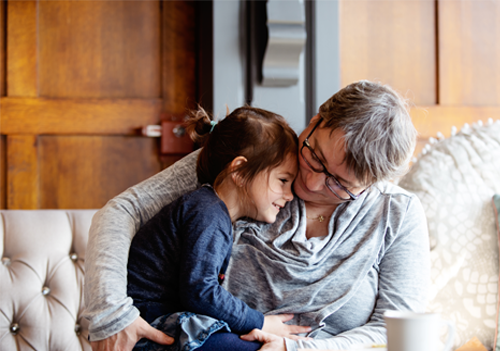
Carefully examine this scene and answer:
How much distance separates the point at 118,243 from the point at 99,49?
4.61 ft

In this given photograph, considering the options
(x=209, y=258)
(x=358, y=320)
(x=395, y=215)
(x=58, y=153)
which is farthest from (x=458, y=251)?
(x=58, y=153)

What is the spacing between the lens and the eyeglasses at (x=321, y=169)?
113 cm

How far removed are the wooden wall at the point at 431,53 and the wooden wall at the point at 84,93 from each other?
3.04 feet

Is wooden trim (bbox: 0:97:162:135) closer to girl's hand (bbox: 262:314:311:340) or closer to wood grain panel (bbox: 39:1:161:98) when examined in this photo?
wood grain panel (bbox: 39:1:161:98)

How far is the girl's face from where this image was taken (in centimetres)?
118

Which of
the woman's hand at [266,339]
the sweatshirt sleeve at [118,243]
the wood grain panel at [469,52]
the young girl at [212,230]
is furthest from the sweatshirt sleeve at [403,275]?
the wood grain panel at [469,52]

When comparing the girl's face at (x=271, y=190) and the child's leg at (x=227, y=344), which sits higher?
the girl's face at (x=271, y=190)

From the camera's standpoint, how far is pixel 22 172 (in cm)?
214

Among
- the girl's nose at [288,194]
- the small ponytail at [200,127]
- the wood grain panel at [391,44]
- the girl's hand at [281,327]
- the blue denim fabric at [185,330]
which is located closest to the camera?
the blue denim fabric at [185,330]

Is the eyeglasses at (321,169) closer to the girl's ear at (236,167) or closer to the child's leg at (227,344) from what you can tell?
the girl's ear at (236,167)

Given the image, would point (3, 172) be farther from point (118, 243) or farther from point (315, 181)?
point (315, 181)

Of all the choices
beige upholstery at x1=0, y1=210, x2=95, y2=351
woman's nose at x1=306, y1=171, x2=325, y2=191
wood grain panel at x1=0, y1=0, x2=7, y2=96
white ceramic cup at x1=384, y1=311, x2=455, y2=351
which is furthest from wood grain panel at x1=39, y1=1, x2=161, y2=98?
white ceramic cup at x1=384, y1=311, x2=455, y2=351

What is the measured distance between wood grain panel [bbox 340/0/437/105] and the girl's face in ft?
4.61

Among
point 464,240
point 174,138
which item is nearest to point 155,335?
point 464,240
